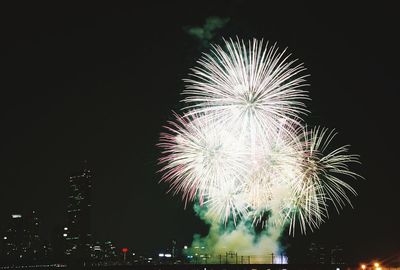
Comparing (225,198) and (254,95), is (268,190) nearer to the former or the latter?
(225,198)

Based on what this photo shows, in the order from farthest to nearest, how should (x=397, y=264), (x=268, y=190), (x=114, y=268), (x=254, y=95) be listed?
1. (x=397, y=264)
2. (x=114, y=268)
3. (x=268, y=190)
4. (x=254, y=95)

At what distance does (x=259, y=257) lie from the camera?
4769cm

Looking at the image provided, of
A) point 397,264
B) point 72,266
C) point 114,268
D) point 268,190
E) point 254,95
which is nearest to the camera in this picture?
point 254,95

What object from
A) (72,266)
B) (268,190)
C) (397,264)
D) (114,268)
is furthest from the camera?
(397,264)

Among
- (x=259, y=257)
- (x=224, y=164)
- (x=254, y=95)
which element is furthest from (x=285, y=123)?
(x=259, y=257)

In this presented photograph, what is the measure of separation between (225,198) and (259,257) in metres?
16.8

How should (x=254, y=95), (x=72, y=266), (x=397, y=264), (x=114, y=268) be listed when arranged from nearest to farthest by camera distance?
(x=254, y=95)
(x=72, y=266)
(x=114, y=268)
(x=397, y=264)

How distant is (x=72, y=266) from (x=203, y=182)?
707 inches

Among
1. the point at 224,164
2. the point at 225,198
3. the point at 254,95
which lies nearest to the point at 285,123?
the point at 254,95

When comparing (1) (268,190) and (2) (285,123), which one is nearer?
(2) (285,123)

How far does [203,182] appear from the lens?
3066 cm

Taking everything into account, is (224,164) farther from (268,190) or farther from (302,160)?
(302,160)

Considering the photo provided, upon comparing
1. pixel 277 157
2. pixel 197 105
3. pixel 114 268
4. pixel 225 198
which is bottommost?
pixel 114 268

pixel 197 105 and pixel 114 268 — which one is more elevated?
pixel 197 105
